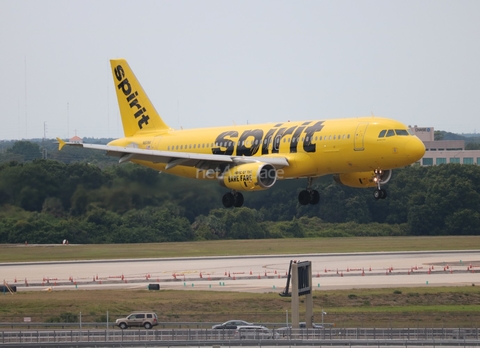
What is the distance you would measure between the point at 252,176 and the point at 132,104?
68.9ft

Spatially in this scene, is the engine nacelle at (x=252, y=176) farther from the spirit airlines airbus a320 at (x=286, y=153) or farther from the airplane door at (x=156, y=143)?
the airplane door at (x=156, y=143)

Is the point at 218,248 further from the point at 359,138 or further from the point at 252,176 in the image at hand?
the point at 359,138

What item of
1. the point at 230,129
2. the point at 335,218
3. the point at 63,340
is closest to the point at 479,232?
the point at 335,218

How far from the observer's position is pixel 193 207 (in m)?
104

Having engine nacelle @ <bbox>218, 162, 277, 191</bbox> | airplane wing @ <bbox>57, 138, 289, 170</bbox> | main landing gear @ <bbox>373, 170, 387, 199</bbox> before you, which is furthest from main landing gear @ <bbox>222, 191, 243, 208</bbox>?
main landing gear @ <bbox>373, 170, 387, 199</bbox>

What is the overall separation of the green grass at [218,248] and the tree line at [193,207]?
1686 millimetres

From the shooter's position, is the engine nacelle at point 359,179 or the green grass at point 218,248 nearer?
the engine nacelle at point 359,179

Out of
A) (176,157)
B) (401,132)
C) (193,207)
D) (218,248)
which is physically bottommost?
(218,248)

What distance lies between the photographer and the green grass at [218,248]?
10950 cm

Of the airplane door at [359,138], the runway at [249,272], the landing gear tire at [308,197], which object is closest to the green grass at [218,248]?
the runway at [249,272]

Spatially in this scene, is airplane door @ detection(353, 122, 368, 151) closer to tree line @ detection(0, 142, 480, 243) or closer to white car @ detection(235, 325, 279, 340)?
white car @ detection(235, 325, 279, 340)

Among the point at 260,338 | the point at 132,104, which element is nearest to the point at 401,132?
the point at 260,338

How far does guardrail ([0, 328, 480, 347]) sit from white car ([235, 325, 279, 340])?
14cm

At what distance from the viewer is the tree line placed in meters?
98.2
